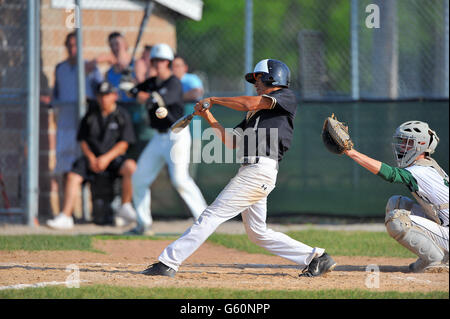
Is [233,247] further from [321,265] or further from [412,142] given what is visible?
[412,142]

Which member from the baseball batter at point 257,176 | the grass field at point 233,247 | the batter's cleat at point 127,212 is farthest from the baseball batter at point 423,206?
the batter's cleat at point 127,212

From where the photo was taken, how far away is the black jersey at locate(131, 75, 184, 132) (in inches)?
363

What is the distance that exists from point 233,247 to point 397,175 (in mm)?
2950

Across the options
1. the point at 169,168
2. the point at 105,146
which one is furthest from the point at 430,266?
the point at 105,146

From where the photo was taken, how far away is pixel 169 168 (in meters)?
9.25

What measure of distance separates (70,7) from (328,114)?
12.8ft

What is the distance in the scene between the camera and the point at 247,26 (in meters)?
10.2

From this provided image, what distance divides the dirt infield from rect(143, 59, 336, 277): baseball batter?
8.2 inches

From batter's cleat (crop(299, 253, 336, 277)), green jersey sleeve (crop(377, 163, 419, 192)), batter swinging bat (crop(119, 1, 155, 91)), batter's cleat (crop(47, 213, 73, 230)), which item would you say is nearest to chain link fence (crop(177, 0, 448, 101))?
batter swinging bat (crop(119, 1, 155, 91))

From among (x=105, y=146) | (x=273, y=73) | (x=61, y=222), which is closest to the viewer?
(x=273, y=73)

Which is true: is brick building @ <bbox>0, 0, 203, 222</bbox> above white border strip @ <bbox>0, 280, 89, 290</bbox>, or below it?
above

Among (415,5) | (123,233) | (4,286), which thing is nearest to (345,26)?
(415,5)

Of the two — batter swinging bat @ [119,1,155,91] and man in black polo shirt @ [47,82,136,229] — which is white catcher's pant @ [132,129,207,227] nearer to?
man in black polo shirt @ [47,82,136,229]

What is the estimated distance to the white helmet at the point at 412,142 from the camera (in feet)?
21.2
